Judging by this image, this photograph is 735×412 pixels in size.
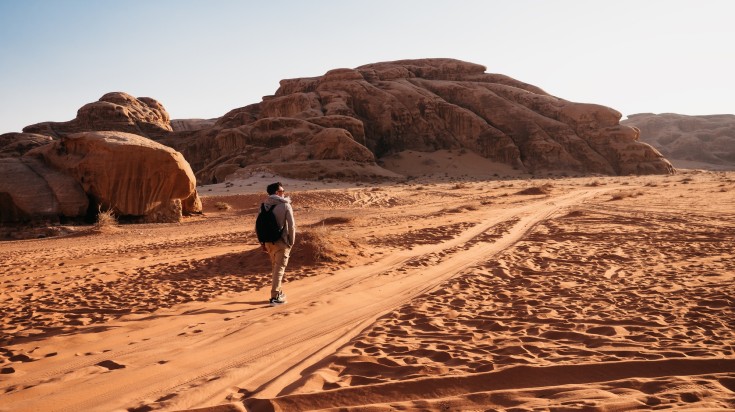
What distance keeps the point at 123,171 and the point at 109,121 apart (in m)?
40.5

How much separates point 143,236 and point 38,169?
729cm

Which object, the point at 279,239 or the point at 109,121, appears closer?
the point at 279,239

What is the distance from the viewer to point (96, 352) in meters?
5.02

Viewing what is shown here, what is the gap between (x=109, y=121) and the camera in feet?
174

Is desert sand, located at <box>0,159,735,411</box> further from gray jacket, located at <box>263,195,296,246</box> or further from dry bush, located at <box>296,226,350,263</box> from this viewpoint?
gray jacket, located at <box>263,195,296,246</box>

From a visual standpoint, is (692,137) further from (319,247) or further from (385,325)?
(385,325)

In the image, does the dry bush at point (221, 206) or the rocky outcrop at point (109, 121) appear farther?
the rocky outcrop at point (109, 121)

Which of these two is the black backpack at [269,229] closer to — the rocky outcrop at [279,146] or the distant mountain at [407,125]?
the rocky outcrop at [279,146]

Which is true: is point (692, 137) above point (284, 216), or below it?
above

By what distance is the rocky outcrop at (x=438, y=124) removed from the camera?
4756cm

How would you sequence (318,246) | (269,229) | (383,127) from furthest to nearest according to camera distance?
(383,127)
(318,246)
(269,229)

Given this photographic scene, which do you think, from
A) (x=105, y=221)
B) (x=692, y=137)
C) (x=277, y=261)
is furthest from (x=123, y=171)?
(x=692, y=137)

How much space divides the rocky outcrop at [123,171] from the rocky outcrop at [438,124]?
2423 cm

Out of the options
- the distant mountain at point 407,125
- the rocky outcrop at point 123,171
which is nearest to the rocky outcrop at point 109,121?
the distant mountain at point 407,125
